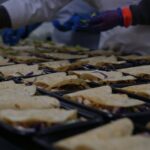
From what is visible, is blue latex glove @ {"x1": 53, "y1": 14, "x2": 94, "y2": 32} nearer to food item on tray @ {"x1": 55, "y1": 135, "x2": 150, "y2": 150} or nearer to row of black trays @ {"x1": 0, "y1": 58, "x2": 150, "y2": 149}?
row of black trays @ {"x1": 0, "y1": 58, "x2": 150, "y2": 149}

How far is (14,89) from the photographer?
43.5 inches

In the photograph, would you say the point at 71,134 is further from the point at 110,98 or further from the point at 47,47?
the point at 47,47

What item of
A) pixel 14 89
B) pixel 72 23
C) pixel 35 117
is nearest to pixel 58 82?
pixel 14 89

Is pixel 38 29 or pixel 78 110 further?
pixel 38 29

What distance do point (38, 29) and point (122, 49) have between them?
4.09 feet

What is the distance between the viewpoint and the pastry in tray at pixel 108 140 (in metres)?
0.66

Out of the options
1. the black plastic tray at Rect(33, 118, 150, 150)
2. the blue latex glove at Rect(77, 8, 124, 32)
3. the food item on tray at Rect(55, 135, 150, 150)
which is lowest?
the black plastic tray at Rect(33, 118, 150, 150)

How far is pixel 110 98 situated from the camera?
39.1 inches

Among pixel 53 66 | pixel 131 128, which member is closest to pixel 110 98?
pixel 131 128

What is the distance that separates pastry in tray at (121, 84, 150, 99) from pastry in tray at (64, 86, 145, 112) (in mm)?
56

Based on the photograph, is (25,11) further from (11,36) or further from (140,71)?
(140,71)

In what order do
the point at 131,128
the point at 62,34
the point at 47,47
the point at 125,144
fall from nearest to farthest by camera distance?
1. the point at 125,144
2. the point at 131,128
3. the point at 47,47
4. the point at 62,34

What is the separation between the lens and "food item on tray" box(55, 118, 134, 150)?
0.68 meters

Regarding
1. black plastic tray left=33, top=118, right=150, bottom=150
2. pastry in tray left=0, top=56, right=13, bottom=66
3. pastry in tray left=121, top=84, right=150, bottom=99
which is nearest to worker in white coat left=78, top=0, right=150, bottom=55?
pastry in tray left=0, top=56, right=13, bottom=66
